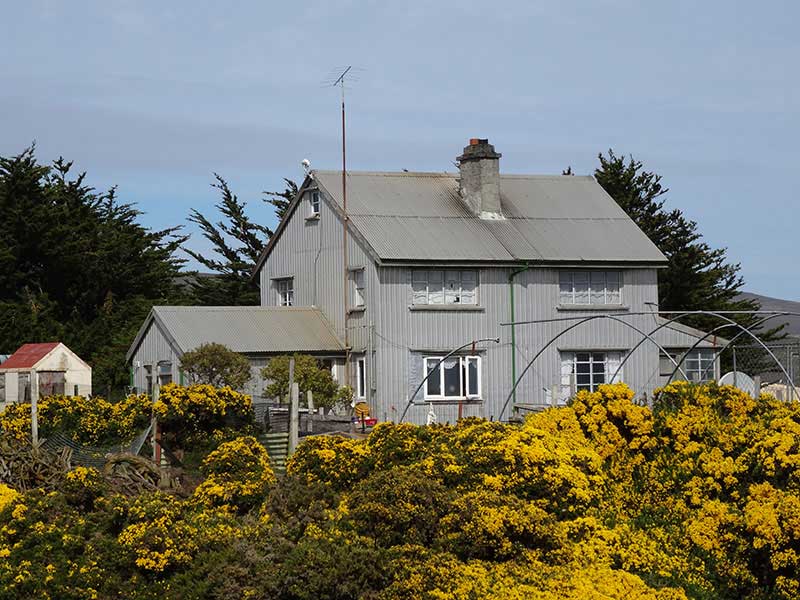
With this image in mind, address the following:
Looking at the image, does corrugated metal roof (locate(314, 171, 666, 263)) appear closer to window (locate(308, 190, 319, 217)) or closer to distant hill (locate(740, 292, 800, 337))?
window (locate(308, 190, 319, 217))

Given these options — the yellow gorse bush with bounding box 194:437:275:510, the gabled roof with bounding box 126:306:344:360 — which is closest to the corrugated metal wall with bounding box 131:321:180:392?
the gabled roof with bounding box 126:306:344:360

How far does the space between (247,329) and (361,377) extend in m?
3.31

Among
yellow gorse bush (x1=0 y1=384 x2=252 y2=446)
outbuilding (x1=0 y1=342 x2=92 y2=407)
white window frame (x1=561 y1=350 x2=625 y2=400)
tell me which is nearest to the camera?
yellow gorse bush (x1=0 y1=384 x2=252 y2=446)

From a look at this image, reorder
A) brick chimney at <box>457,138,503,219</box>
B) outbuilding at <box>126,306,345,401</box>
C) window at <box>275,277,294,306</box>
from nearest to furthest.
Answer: outbuilding at <box>126,306,345,401</box> → brick chimney at <box>457,138,503,219</box> → window at <box>275,277,294,306</box>

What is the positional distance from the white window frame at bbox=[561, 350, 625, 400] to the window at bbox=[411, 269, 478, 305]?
3243 mm

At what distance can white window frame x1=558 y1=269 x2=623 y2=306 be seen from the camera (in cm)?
3766

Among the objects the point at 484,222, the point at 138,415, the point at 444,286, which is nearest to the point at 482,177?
the point at 484,222

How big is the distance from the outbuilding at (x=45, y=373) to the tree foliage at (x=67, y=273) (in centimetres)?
→ 622

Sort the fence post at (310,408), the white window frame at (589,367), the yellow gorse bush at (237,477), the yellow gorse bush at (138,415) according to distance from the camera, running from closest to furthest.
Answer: the yellow gorse bush at (237,477) → the yellow gorse bush at (138,415) → the fence post at (310,408) → the white window frame at (589,367)

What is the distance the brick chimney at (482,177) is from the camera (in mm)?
38344

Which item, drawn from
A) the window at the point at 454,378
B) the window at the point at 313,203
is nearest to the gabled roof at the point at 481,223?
the window at the point at 313,203

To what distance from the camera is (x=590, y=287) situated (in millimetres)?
38000

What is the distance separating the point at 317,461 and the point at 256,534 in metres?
1.90

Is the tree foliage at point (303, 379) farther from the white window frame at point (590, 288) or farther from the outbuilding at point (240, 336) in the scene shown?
the white window frame at point (590, 288)
